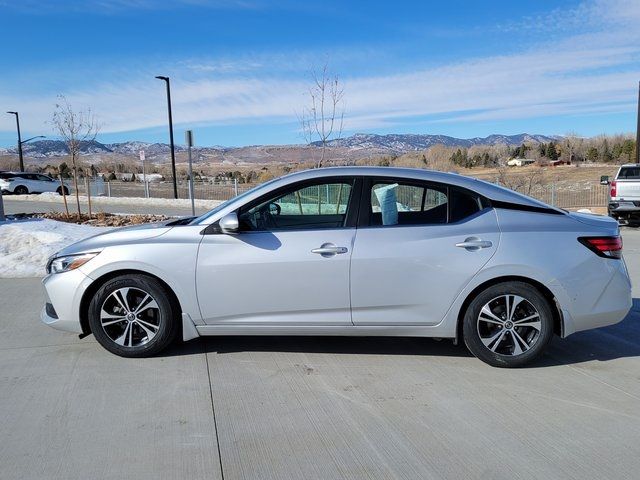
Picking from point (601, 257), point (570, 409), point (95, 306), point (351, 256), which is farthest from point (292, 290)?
point (601, 257)

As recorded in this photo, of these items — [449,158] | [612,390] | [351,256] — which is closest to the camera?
[612,390]

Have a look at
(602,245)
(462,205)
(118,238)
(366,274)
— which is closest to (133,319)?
(118,238)

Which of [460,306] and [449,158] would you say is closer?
[460,306]

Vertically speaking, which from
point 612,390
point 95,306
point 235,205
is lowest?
point 612,390

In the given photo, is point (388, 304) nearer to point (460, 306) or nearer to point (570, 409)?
point (460, 306)

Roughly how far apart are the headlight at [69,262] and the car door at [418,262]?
7.16ft

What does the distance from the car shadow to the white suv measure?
94.2 feet

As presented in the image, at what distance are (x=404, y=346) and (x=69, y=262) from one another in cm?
297

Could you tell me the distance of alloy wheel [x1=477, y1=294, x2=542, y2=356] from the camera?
4.46 metres

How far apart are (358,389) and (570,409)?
4.74ft

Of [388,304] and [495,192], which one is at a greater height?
[495,192]

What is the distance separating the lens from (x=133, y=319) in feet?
15.3

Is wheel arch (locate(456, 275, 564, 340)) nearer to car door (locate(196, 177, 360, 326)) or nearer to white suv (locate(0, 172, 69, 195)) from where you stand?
car door (locate(196, 177, 360, 326))

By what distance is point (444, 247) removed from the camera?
444 centimetres
